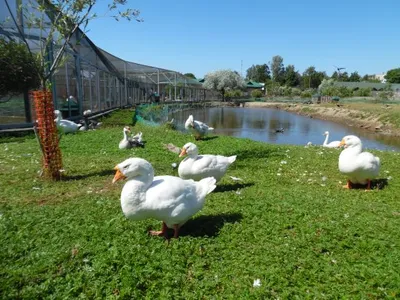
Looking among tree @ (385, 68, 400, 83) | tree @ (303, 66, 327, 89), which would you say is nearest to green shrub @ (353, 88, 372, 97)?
tree @ (303, 66, 327, 89)

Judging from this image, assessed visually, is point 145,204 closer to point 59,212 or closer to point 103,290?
point 103,290

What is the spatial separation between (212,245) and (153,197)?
103 cm

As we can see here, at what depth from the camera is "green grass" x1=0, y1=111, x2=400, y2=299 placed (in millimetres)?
3527

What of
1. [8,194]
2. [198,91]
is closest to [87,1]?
[8,194]

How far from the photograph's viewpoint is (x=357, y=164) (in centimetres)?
698

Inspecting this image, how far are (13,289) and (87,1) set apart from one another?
6.82 metres

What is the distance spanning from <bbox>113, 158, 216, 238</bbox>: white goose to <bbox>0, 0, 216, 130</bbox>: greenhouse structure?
4.99 metres

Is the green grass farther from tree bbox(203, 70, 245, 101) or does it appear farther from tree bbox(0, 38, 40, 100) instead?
tree bbox(203, 70, 245, 101)

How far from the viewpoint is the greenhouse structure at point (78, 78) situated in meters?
14.3

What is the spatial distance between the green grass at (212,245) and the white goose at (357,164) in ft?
1.18

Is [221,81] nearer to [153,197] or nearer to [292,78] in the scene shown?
[292,78]

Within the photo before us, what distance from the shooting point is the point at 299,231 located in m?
4.82

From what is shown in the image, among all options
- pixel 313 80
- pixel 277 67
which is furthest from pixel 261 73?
pixel 313 80

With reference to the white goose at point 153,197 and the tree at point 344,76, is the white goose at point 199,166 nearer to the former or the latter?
the white goose at point 153,197
